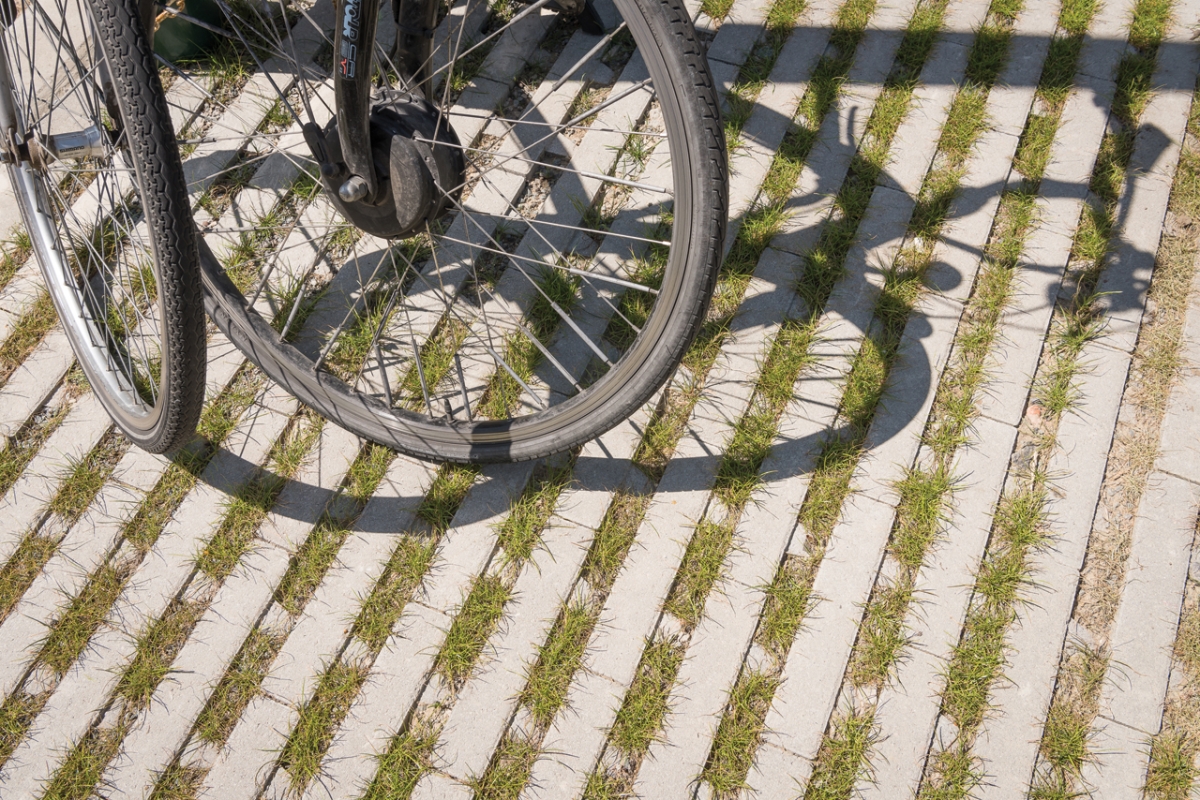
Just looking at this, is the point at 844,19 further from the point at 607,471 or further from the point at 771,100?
the point at 607,471

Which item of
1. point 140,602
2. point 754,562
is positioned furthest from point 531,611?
point 140,602

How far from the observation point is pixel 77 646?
2.53 m

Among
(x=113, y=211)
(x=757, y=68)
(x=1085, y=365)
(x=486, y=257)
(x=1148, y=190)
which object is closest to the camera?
(x=113, y=211)

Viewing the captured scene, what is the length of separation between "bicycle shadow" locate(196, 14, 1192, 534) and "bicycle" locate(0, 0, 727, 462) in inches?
8.5

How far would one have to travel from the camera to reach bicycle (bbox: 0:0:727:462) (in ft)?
6.46

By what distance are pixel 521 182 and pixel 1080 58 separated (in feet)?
6.74

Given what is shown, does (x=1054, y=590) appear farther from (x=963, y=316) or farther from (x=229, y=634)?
(x=229, y=634)

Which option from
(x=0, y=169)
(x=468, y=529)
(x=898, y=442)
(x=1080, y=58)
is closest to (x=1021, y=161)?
(x=1080, y=58)

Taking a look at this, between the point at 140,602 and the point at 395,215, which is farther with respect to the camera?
the point at 140,602

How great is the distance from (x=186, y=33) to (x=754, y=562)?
2.58 m

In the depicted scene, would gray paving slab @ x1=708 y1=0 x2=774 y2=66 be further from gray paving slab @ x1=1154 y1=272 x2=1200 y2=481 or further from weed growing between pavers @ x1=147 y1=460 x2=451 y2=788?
weed growing between pavers @ x1=147 y1=460 x2=451 y2=788

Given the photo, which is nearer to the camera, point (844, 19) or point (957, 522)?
point (957, 522)

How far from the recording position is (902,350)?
294 cm

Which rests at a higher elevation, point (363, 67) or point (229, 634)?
point (363, 67)
